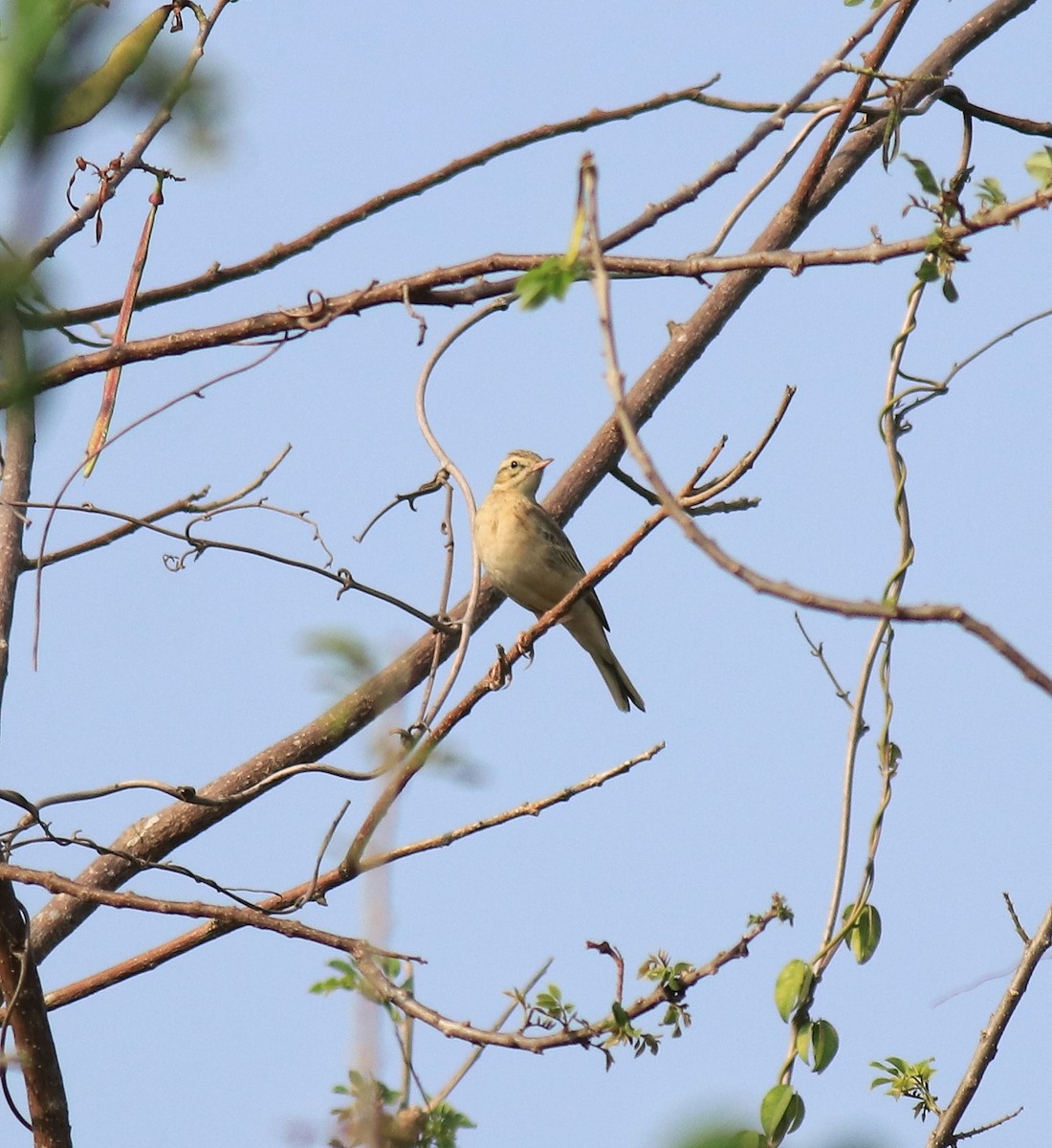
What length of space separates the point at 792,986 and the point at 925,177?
145 centimetres

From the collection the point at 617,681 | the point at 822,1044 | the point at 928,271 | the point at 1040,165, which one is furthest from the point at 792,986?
the point at 617,681

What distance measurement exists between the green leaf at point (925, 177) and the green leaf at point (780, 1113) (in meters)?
1.56

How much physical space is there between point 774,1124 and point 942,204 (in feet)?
5.15

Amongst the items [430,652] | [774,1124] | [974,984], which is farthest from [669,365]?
[774,1124]

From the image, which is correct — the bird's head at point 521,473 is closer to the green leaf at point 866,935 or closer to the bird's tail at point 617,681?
the bird's tail at point 617,681

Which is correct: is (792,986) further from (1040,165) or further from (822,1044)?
(1040,165)

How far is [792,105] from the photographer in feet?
10.5

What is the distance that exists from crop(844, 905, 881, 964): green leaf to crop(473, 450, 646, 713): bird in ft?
14.9

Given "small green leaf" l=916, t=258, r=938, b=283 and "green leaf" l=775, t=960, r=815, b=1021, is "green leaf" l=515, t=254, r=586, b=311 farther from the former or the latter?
"green leaf" l=775, t=960, r=815, b=1021

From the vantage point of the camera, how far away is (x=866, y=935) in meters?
2.79

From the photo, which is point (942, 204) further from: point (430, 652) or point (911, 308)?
point (430, 652)

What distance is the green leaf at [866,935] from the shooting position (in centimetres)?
278

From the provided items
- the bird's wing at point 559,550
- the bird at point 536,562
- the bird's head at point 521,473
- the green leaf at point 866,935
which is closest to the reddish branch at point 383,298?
the green leaf at point 866,935

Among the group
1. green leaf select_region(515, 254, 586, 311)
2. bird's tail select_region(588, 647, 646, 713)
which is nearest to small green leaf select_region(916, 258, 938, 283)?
green leaf select_region(515, 254, 586, 311)
